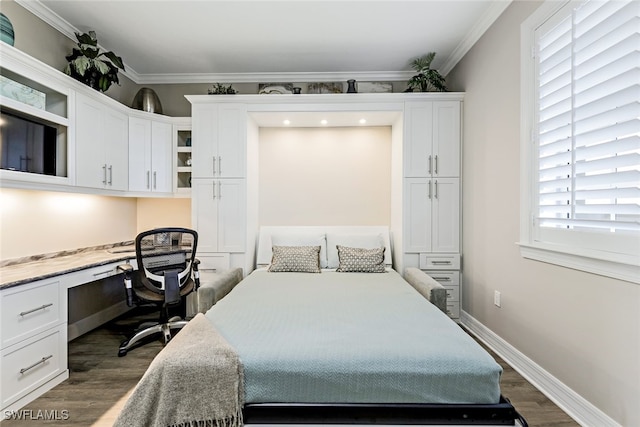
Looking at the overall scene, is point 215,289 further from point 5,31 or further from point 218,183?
point 5,31

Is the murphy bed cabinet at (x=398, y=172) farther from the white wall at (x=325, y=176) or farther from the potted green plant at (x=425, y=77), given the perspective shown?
the white wall at (x=325, y=176)

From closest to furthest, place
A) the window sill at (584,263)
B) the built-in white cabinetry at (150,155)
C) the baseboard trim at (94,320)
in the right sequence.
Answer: the window sill at (584,263) < the baseboard trim at (94,320) < the built-in white cabinetry at (150,155)

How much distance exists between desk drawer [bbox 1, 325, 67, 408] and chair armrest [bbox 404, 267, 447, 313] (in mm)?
2742

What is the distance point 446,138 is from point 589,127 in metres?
1.58

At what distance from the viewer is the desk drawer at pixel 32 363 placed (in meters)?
1.80

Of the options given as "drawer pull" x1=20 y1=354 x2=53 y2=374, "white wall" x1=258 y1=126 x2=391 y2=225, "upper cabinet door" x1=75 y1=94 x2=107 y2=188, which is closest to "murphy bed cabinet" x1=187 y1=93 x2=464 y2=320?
"white wall" x1=258 y1=126 x2=391 y2=225

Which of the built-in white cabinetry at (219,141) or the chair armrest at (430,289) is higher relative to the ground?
the built-in white cabinetry at (219,141)

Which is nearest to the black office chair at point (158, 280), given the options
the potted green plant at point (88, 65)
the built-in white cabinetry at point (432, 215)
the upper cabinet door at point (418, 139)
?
the potted green plant at point (88, 65)

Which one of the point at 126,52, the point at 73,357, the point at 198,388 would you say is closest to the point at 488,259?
the point at 198,388

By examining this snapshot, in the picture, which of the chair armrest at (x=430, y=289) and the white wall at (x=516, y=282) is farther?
the chair armrest at (x=430, y=289)

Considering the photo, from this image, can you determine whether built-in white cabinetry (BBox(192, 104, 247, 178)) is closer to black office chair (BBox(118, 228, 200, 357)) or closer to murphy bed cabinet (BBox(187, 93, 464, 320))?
murphy bed cabinet (BBox(187, 93, 464, 320))

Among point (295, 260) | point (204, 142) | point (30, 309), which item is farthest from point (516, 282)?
point (30, 309)

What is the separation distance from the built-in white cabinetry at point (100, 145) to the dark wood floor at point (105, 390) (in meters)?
1.47

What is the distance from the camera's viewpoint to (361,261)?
3.22 metres
